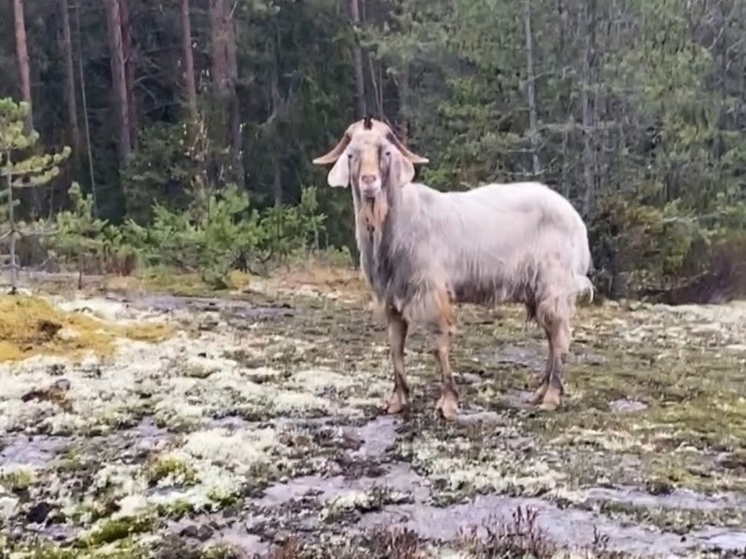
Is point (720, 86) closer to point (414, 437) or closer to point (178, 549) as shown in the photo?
point (414, 437)

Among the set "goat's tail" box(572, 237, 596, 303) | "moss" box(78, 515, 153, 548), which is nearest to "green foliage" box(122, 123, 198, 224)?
"goat's tail" box(572, 237, 596, 303)

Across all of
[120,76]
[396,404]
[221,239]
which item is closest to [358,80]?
[120,76]

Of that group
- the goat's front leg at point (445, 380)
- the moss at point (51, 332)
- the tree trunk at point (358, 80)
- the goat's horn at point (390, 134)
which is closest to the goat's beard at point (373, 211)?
the goat's horn at point (390, 134)

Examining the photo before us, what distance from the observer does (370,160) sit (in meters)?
7.18

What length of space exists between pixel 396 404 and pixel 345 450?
1142 mm

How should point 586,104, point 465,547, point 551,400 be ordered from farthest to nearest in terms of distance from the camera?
point 586,104
point 551,400
point 465,547

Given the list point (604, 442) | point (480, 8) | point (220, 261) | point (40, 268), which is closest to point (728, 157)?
point (480, 8)

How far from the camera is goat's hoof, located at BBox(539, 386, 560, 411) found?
797 centimetres

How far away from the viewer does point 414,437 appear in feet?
23.0

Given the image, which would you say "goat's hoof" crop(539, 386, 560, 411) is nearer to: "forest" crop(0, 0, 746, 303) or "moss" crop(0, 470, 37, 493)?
"moss" crop(0, 470, 37, 493)

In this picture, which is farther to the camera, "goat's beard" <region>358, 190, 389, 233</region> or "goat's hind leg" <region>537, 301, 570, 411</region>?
"goat's hind leg" <region>537, 301, 570, 411</region>

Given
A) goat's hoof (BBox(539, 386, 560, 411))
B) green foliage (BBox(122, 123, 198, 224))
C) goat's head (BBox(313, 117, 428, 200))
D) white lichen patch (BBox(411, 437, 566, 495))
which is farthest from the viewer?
green foliage (BBox(122, 123, 198, 224))

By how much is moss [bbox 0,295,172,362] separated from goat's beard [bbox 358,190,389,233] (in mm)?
3471

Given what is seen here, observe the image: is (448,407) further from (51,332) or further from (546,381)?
(51,332)
